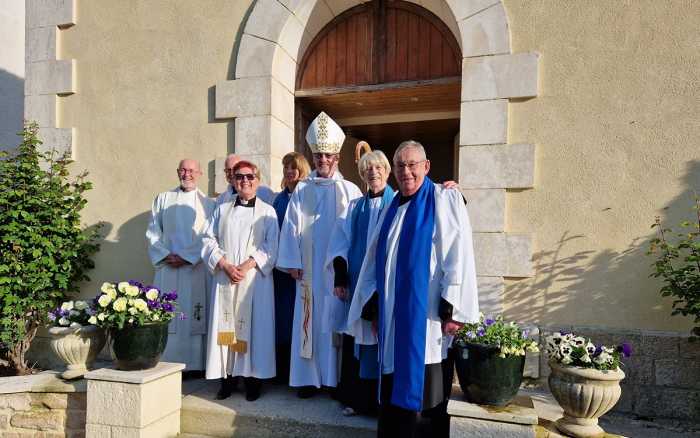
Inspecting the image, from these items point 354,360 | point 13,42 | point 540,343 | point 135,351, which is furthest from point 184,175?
point 13,42

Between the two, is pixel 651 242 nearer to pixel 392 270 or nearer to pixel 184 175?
pixel 392 270

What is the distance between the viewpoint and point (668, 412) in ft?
11.4

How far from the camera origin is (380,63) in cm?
492

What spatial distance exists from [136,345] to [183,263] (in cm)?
104

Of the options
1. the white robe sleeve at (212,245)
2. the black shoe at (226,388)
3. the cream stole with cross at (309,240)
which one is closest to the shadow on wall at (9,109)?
the white robe sleeve at (212,245)

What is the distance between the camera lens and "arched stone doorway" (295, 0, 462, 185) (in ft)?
15.6

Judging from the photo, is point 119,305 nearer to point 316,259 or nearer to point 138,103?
point 316,259

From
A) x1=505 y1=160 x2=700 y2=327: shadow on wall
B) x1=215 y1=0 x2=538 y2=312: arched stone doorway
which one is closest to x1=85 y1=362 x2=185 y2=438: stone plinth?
x1=215 y1=0 x2=538 y2=312: arched stone doorway

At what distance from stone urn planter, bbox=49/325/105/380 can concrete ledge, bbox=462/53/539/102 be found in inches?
143

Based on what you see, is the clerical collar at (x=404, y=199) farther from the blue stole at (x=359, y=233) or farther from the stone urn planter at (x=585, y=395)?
the stone urn planter at (x=585, y=395)

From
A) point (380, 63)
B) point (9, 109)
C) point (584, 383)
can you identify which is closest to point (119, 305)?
point (584, 383)

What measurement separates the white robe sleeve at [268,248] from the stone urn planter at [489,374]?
1.59m

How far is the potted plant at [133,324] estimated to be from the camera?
326 centimetres

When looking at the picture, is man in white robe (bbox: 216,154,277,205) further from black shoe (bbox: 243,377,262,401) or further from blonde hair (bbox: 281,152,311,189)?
black shoe (bbox: 243,377,262,401)
